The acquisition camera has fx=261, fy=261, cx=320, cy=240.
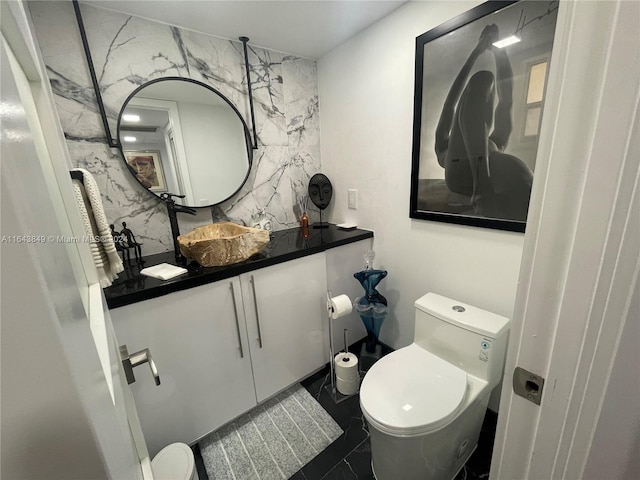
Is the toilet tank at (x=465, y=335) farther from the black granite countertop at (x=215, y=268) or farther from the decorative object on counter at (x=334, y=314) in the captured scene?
the black granite countertop at (x=215, y=268)

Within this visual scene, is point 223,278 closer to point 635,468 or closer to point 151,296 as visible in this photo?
point 151,296

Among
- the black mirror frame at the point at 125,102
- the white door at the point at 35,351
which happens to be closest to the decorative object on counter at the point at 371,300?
the black mirror frame at the point at 125,102

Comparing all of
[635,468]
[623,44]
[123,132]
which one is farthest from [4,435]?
[123,132]

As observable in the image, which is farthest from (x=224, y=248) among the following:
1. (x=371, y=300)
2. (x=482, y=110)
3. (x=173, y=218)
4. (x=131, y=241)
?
(x=482, y=110)

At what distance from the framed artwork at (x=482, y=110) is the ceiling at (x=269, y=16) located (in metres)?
0.41

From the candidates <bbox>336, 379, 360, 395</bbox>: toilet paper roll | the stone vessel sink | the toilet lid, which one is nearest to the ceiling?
the stone vessel sink

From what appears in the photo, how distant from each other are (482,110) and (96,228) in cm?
163

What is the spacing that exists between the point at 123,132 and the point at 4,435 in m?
1.66

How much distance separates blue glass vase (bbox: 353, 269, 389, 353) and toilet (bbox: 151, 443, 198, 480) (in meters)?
1.14

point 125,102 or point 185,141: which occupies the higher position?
point 125,102

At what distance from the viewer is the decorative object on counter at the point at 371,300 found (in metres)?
1.71

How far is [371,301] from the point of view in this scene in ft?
5.73

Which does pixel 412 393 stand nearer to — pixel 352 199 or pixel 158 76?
pixel 352 199

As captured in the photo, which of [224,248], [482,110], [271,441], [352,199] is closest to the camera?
[482,110]
